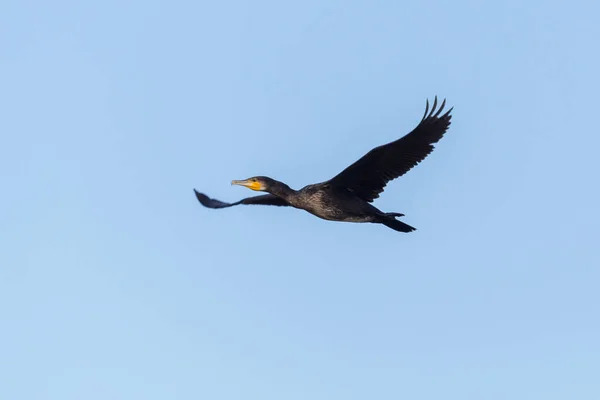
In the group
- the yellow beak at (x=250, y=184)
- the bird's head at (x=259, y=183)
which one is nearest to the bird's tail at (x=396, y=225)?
the bird's head at (x=259, y=183)

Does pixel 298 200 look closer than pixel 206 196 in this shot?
Yes

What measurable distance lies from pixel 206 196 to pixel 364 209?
14.4ft

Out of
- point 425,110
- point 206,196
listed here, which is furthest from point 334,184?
point 206,196

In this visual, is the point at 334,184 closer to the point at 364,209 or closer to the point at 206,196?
the point at 364,209

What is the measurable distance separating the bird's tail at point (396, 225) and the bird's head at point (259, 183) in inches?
80.3

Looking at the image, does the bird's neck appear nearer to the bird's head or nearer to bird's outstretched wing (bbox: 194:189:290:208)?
the bird's head

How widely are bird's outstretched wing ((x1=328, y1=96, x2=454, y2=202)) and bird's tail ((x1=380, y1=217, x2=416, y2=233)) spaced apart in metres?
0.64

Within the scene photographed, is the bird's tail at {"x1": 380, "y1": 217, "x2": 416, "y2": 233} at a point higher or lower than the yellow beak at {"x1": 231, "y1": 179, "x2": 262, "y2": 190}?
lower

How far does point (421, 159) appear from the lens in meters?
21.5

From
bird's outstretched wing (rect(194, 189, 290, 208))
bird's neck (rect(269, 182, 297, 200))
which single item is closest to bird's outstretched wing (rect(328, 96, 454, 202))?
bird's neck (rect(269, 182, 297, 200))

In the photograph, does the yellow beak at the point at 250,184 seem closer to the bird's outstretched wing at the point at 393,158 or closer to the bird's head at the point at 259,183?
the bird's head at the point at 259,183

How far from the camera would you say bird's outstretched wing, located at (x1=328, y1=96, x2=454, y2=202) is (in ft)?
69.8

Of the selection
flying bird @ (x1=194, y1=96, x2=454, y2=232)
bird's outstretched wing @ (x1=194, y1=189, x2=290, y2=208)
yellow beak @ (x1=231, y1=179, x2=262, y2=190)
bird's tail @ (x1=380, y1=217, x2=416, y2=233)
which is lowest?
bird's tail @ (x1=380, y1=217, x2=416, y2=233)

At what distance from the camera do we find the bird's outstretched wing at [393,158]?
69.8ft
